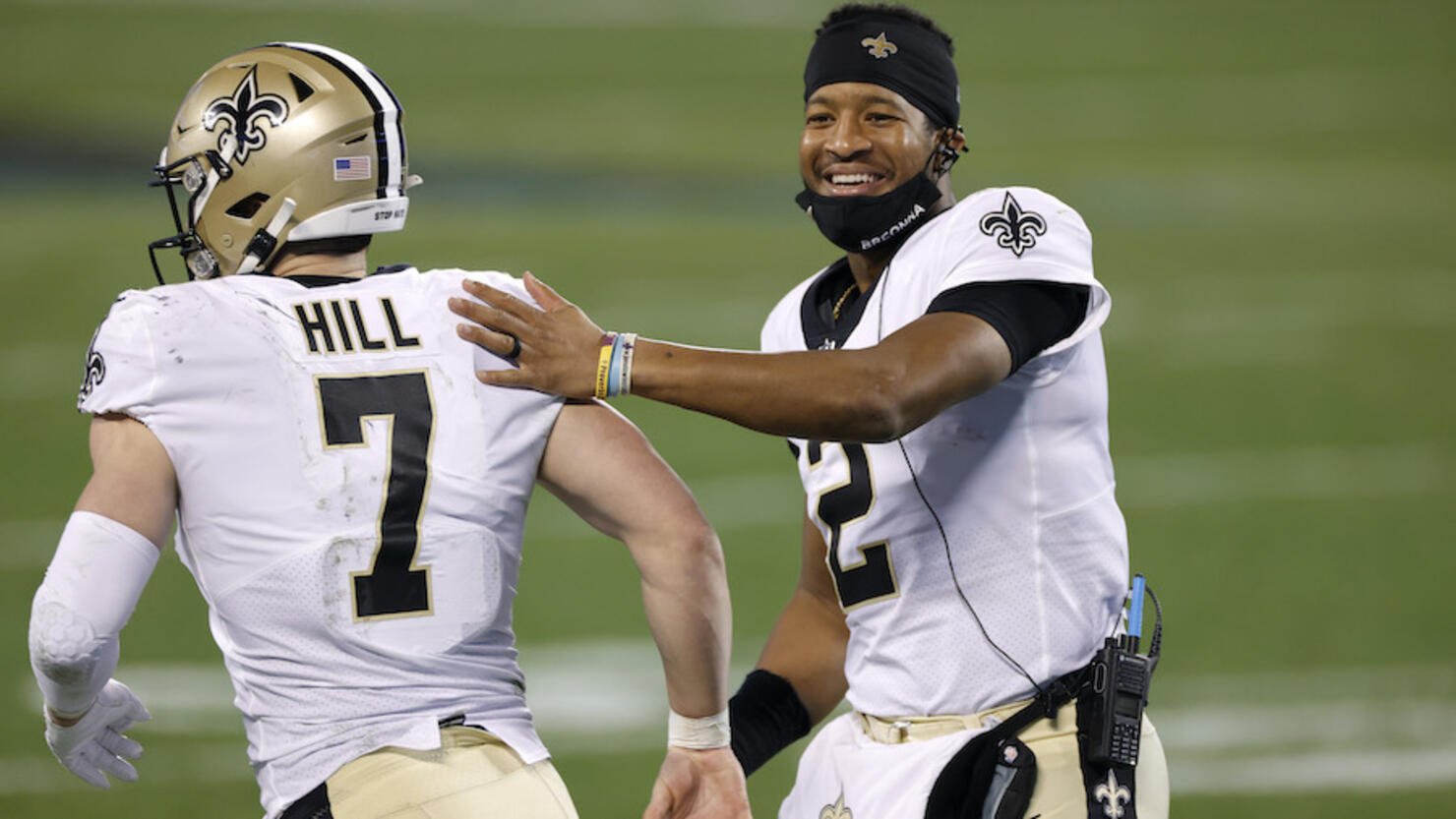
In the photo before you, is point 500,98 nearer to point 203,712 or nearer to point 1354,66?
point 1354,66

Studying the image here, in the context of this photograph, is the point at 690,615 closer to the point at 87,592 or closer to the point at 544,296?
Result: the point at 544,296

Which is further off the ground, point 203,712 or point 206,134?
point 206,134

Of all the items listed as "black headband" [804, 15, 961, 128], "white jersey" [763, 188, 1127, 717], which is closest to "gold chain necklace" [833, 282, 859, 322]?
"white jersey" [763, 188, 1127, 717]

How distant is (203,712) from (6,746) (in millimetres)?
624

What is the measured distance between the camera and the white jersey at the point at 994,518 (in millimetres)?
3158

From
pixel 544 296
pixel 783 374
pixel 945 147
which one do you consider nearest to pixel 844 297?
pixel 945 147

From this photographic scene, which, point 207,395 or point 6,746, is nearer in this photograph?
point 207,395

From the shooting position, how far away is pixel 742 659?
647 centimetres

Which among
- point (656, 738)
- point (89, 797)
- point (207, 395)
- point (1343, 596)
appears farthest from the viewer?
point (1343, 596)

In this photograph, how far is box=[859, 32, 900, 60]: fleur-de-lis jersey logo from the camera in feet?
11.5

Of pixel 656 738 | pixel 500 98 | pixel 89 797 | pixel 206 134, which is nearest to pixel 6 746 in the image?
pixel 89 797

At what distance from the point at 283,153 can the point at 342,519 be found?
0.68 metres

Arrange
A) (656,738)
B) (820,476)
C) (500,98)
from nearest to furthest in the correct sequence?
(820,476), (656,738), (500,98)

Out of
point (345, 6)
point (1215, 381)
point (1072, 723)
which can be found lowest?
point (1072, 723)
